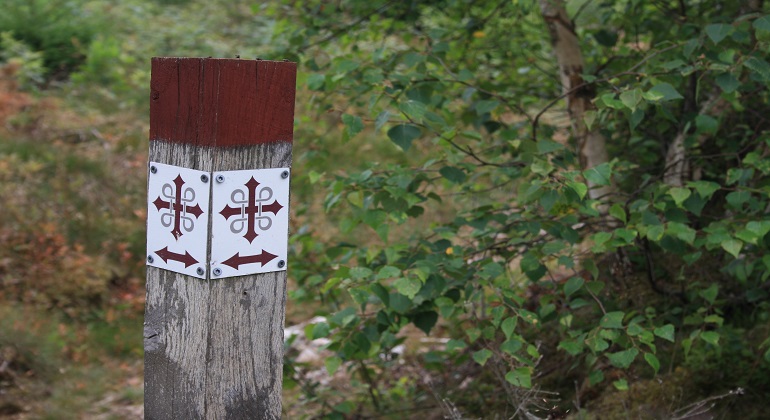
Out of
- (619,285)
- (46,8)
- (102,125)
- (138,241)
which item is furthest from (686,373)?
(46,8)

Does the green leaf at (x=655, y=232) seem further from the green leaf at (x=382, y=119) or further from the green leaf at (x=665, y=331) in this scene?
the green leaf at (x=382, y=119)

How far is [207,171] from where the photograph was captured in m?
1.97

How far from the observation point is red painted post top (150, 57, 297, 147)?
198cm

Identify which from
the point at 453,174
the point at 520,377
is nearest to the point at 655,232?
the point at 520,377

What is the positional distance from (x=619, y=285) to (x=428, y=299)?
4.47 feet

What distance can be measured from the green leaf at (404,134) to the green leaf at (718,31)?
3.73 feet

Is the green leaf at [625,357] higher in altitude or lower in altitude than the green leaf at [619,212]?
lower

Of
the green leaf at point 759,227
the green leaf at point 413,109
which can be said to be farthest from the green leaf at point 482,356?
the green leaf at point 759,227

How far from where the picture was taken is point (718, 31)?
120 inches

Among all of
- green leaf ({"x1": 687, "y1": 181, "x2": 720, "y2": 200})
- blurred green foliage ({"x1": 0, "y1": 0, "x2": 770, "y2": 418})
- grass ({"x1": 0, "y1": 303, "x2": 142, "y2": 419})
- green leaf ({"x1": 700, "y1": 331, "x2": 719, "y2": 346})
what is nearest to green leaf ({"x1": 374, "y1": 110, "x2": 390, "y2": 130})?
blurred green foliage ({"x1": 0, "y1": 0, "x2": 770, "y2": 418})

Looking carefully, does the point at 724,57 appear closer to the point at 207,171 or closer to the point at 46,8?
the point at 207,171

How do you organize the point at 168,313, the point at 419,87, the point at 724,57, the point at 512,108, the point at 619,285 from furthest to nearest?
the point at 619,285
the point at 512,108
the point at 419,87
the point at 724,57
the point at 168,313

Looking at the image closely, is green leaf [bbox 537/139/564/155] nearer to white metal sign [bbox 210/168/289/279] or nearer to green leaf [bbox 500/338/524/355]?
green leaf [bbox 500/338/524/355]

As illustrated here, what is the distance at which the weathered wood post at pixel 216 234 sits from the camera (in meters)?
1.99
